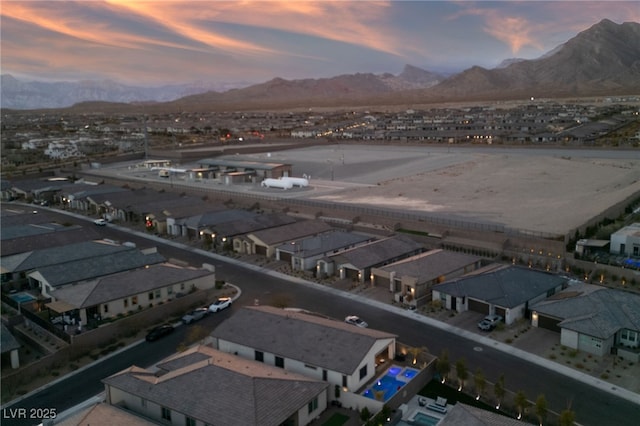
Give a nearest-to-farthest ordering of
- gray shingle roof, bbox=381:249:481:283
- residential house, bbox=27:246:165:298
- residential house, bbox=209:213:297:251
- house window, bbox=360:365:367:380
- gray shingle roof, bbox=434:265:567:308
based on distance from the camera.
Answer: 1. house window, bbox=360:365:367:380
2. gray shingle roof, bbox=434:265:567:308
3. residential house, bbox=27:246:165:298
4. gray shingle roof, bbox=381:249:481:283
5. residential house, bbox=209:213:297:251

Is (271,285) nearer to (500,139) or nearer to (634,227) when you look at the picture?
(634,227)

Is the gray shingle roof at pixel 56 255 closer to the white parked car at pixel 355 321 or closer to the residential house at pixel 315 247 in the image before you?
the residential house at pixel 315 247

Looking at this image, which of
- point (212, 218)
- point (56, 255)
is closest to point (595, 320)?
point (212, 218)

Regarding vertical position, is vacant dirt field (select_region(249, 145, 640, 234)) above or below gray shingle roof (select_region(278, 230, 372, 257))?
above

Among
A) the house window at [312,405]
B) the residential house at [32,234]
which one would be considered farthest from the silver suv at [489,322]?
the residential house at [32,234]

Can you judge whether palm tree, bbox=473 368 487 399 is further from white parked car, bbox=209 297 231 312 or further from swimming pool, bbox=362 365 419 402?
white parked car, bbox=209 297 231 312

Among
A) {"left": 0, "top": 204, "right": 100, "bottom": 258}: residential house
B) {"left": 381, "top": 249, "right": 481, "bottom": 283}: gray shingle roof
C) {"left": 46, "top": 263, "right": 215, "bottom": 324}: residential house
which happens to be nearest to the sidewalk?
{"left": 381, "top": 249, "right": 481, "bottom": 283}: gray shingle roof

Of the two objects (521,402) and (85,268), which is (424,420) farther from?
(85,268)
